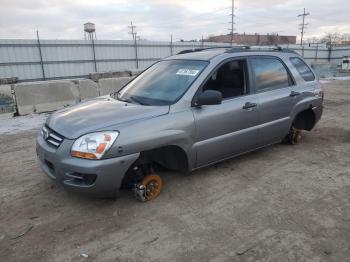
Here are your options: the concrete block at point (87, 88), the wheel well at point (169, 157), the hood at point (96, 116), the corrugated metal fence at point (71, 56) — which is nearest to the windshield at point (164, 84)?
the hood at point (96, 116)

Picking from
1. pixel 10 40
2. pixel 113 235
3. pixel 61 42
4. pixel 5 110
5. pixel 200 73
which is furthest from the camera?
pixel 61 42

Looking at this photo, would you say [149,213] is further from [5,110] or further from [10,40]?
[10,40]

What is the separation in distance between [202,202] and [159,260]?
112 cm

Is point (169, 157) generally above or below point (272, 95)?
below

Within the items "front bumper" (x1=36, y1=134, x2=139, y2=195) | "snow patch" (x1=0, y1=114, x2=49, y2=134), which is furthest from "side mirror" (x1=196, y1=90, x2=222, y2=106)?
"snow patch" (x1=0, y1=114, x2=49, y2=134)

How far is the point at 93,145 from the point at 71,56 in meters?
18.2

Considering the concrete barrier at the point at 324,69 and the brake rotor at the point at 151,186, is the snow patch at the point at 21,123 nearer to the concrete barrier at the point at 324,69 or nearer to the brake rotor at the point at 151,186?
the brake rotor at the point at 151,186

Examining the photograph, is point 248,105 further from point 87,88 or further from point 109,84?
point 109,84

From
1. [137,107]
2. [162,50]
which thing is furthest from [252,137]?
[162,50]

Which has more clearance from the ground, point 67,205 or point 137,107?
point 137,107

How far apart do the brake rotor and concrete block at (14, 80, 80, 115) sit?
254 inches

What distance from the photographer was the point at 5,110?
8438 millimetres

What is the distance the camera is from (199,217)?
11.0 ft

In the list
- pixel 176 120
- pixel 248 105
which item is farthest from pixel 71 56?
pixel 176 120
